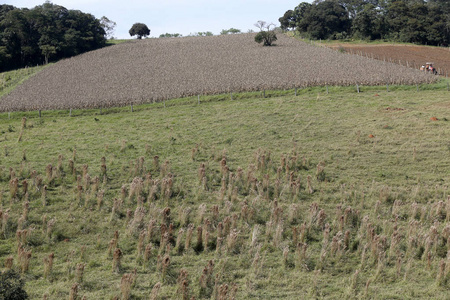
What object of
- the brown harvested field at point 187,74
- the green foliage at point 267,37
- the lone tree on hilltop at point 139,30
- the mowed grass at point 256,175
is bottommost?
the mowed grass at point 256,175

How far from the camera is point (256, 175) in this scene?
22422 mm

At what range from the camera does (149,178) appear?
68.1 ft

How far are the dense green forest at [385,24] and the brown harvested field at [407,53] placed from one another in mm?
5305

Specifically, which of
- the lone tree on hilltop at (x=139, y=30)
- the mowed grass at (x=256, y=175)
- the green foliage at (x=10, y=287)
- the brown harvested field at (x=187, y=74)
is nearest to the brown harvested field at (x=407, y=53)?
the brown harvested field at (x=187, y=74)

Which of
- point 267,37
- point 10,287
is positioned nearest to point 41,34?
point 267,37

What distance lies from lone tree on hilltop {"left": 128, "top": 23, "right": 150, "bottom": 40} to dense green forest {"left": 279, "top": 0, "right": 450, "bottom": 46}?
127 feet

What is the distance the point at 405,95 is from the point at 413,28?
46.8 meters

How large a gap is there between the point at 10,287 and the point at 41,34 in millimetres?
68999

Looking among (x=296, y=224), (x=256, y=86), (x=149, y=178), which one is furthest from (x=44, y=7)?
(x=296, y=224)

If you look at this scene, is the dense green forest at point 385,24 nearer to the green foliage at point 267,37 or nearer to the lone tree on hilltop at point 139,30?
the green foliage at point 267,37

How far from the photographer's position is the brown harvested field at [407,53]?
56.3 m

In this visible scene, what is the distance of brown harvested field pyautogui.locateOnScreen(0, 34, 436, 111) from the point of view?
40.4 meters

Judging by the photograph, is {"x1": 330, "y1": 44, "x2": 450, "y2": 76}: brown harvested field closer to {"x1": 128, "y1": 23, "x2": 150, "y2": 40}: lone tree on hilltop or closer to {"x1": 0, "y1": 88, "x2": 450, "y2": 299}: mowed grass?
{"x1": 0, "y1": 88, "x2": 450, "y2": 299}: mowed grass

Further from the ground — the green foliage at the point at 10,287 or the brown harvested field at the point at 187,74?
the brown harvested field at the point at 187,74
